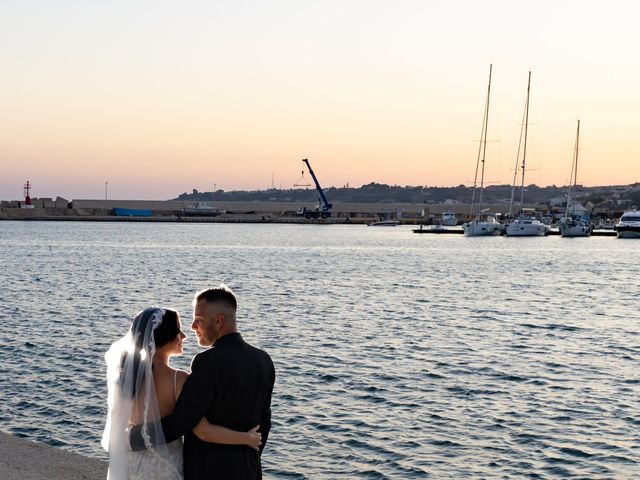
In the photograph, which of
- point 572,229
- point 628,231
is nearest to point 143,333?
point 572,229

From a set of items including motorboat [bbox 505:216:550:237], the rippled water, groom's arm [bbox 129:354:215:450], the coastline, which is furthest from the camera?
motorboat [bbox 505:216:550:237]

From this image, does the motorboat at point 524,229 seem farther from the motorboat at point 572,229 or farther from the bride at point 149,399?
the bride at point 149,399

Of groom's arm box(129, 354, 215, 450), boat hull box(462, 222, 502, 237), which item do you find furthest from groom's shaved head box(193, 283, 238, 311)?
boat hull box(462, 222, 502, 237)

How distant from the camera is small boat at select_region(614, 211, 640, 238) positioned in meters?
125

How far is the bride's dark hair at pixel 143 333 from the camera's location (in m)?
4.46

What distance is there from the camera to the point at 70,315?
30.2 meters

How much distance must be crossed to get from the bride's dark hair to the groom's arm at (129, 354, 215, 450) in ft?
0.67

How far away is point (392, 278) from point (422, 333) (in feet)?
86.4

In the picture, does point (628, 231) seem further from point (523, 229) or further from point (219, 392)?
point (219, 392)

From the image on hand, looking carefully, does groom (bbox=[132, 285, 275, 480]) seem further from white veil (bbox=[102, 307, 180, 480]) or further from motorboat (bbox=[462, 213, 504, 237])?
motorboat (bbox=[462, 213, 504, 237])

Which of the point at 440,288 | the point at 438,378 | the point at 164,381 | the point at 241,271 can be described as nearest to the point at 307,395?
the point at 438,378

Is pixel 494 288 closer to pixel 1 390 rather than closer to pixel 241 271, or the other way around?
pixel 241 271

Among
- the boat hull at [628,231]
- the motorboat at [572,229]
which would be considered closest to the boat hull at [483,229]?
the motorboat at [572,229]

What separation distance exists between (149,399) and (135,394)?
0.28ft
